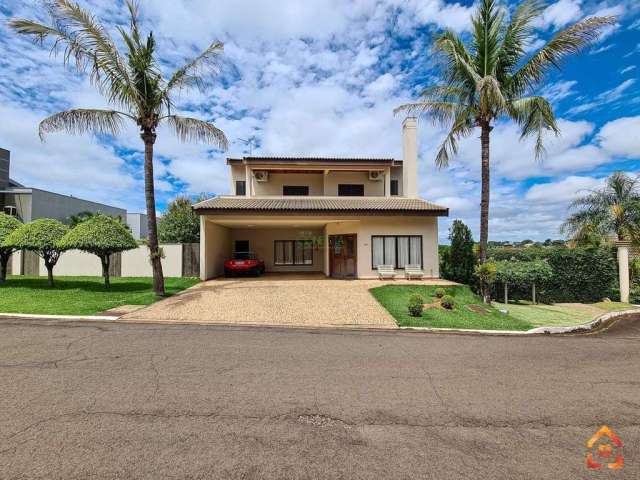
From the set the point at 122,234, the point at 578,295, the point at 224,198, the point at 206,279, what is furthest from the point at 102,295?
the point at 578,295

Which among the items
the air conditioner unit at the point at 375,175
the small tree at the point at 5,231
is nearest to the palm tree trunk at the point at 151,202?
the small tree at the point at 5,231

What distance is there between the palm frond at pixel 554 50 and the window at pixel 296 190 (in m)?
12.5

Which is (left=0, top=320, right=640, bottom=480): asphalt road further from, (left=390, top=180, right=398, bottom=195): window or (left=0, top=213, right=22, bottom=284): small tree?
(left=390, top=180, right=398, bottom=195): window

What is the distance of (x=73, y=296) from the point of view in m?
11.1

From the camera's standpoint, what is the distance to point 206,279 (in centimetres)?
1600

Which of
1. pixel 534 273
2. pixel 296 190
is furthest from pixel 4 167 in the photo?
pixel 534 273

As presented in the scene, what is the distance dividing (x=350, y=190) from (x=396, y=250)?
6.09 metres

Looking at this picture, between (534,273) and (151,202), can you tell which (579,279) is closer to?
(534,273)

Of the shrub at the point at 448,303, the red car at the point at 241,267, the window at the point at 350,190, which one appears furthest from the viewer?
the window at the point at 350,190

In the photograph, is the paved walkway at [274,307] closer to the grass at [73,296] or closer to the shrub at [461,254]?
the grass at [73,296]

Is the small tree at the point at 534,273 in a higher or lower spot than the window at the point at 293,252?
lower

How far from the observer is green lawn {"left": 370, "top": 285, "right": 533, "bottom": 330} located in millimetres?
8766

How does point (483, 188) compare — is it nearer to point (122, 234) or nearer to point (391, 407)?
point (391, 407)

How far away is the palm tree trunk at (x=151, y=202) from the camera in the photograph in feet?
37.2
